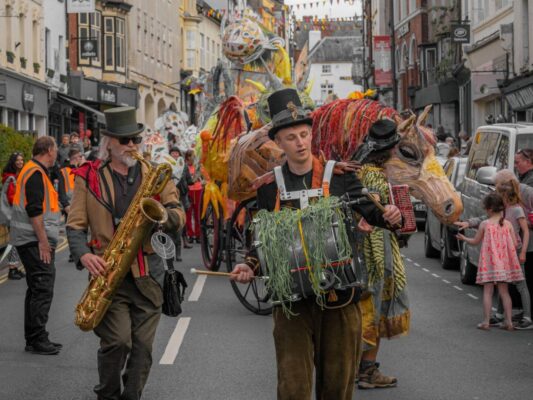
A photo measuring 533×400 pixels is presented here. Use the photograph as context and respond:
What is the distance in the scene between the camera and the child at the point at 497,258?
1150 centimetres

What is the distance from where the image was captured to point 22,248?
10359 millimetres

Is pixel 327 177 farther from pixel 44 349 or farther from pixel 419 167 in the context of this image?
pixel 44 349

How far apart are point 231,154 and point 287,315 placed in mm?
6500

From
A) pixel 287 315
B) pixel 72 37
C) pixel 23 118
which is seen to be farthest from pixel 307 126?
pixel 72 37

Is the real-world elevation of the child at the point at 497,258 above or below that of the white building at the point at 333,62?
below

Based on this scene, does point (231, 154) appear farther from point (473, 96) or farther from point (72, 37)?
point (72, 37)

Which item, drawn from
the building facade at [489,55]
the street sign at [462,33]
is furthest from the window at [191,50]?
the street sign at [462,33]

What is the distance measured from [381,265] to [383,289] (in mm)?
220

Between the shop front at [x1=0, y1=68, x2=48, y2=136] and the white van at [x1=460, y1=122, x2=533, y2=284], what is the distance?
70.5 feet

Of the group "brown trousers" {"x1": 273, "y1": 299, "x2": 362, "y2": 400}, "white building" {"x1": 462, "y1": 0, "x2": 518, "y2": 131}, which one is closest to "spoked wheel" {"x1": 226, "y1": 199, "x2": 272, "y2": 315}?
"brown trousers" {"x1": 273, "y1": 299, "x2": 362, "y2": 400}

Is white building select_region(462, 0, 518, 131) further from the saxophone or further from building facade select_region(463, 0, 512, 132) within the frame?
the saxophone

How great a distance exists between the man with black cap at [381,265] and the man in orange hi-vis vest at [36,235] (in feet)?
10.3

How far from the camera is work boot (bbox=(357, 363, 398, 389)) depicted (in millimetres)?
8636

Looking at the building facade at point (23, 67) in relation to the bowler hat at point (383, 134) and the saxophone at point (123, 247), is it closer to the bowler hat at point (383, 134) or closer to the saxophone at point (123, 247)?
the bowler hat at point (383, 134)
